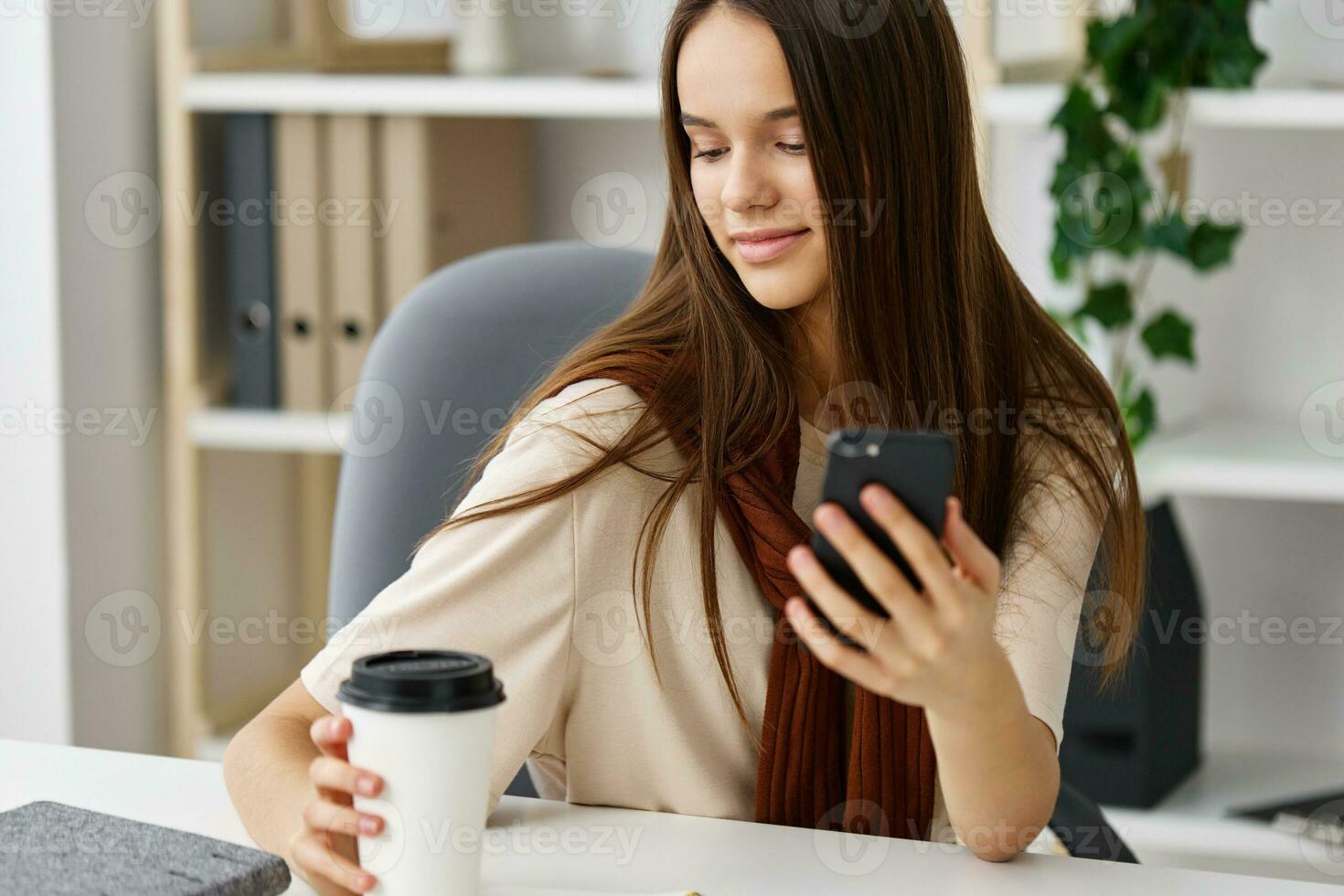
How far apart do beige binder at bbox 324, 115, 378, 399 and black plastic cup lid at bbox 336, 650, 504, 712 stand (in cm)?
139

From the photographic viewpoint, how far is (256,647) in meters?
2.32

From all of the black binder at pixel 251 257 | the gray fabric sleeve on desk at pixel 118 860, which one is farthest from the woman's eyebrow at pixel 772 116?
the black binder at pixel 251 257

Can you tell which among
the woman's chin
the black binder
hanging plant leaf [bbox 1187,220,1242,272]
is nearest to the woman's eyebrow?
the woman's chin

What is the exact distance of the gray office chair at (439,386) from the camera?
1.31m

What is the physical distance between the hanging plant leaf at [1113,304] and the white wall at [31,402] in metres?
1.28

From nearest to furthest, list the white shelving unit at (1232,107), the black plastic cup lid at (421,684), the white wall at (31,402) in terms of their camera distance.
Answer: the black plastic cup lid at (421,684) < the white shelving unit at (1232,107) < the white wall at (31,402)

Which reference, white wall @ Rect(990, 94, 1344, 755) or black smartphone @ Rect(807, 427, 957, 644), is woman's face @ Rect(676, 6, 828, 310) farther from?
white wall @ Rect(990, 94, 1344, 755)

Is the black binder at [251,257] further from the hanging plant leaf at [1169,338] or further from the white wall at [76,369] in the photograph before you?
the hanging plant leaf at [1169,338]

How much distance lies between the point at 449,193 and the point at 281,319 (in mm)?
278

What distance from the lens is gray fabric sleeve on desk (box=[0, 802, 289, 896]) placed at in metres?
0.69

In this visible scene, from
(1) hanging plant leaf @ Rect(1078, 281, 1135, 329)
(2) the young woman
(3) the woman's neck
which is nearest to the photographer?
(2) the young woman

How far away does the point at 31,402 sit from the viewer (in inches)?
78.0

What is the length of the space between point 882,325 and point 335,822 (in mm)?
580

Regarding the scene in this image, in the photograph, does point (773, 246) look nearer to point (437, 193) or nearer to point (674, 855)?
point (674, 855)
